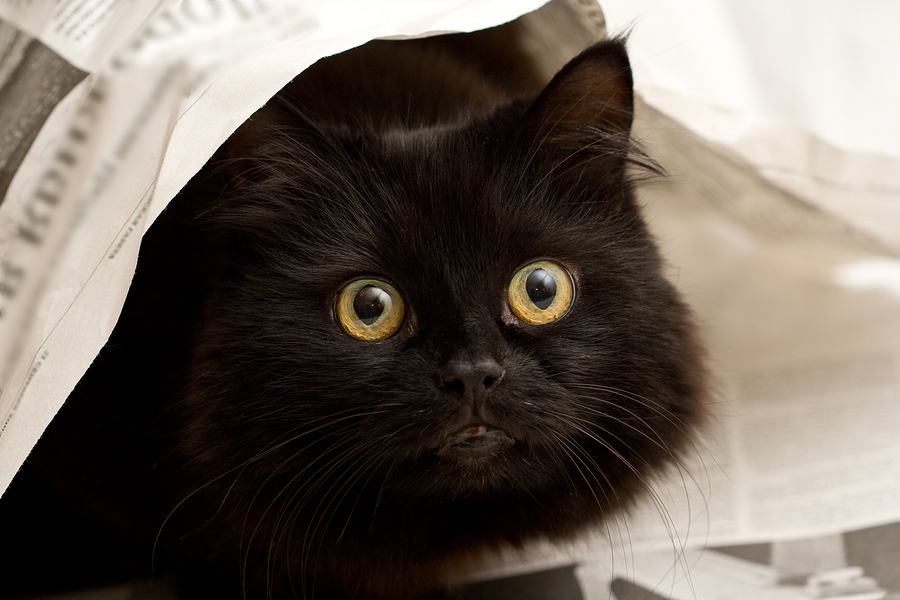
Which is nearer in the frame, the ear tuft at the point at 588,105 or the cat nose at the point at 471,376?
the cat nose at the point at 471,376

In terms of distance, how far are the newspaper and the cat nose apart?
39 centimetres

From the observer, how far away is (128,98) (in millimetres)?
903

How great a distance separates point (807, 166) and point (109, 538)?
4.81ft

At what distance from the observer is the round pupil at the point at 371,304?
984mm

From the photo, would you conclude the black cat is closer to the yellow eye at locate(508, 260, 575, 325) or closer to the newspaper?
the yellow eye at locate(508, 260, 575, 325)

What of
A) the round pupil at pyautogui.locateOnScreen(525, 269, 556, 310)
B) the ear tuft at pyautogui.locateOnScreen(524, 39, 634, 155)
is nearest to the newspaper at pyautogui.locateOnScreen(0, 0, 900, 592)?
the ear tuft at pyautogui.locateOnScreen(524, 39, 634, 155)

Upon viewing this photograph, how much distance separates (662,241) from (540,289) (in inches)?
25.3

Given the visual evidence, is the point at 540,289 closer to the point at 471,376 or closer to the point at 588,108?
the point at 471,376

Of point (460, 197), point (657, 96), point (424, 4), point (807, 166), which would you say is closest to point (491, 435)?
point (460, 197)

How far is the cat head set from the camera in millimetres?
943

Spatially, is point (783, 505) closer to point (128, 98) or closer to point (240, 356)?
point (240, 356)

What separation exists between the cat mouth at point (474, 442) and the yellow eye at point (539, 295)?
0.15 m

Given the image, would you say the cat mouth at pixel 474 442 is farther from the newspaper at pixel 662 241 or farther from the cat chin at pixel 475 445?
the newspaper at pixel 662 241

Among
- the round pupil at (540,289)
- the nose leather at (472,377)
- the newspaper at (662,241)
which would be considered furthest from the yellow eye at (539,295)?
the newspaper at (662,241)
